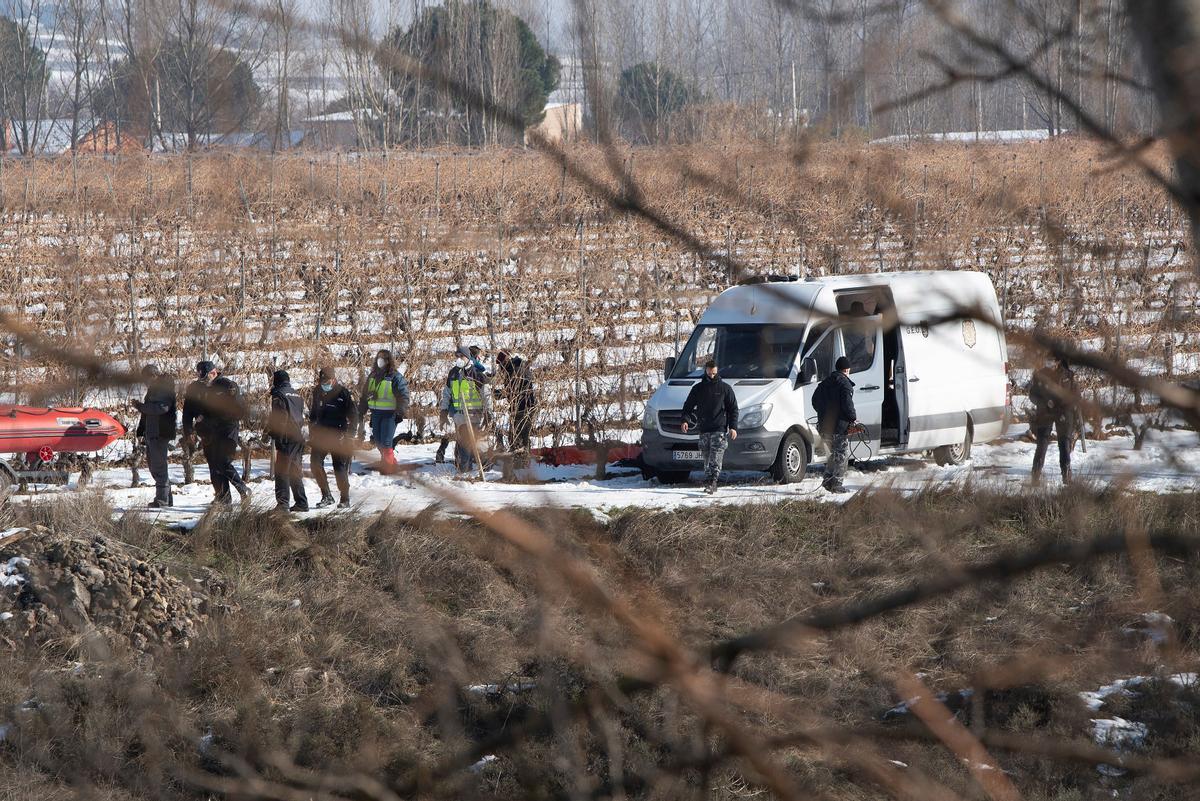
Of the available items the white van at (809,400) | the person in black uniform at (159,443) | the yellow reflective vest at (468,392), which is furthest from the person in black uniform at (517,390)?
the person in black uniform at (159,443)

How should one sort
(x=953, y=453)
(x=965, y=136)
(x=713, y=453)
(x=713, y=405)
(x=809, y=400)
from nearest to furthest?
(x=965, y=136) < (x=713, y=405) < (x=713, y=453) < (x=809, y=400) < (x=953, y=453)

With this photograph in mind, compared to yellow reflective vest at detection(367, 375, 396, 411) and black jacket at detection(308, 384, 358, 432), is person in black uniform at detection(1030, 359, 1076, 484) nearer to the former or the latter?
black jacket at detection(308, 384, 358, 432)

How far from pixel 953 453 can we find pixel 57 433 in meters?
10.8

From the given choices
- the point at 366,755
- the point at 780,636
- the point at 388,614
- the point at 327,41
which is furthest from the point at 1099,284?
the point at 388,614

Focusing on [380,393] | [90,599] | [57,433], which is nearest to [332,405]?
[380,393]

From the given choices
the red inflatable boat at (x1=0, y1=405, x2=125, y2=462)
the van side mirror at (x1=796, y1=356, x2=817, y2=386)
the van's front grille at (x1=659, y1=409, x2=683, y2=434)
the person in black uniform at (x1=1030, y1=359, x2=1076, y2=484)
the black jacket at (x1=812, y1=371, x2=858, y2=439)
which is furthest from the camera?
the van's front grille at (x1=659, y1=409, x2=683, y2=434)

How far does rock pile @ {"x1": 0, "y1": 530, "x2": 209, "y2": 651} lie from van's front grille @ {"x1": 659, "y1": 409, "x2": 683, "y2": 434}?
19.0 ft

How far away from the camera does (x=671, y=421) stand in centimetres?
1424

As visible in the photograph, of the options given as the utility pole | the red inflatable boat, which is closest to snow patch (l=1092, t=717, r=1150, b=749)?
the utility pole

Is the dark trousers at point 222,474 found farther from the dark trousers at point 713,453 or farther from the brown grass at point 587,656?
the dark trousers at point 713,453

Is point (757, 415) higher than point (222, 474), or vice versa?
point (757, 415)

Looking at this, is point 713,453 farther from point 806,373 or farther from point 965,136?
point 965,136

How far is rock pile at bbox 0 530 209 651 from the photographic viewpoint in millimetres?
9742

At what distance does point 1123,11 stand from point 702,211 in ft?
3.60
